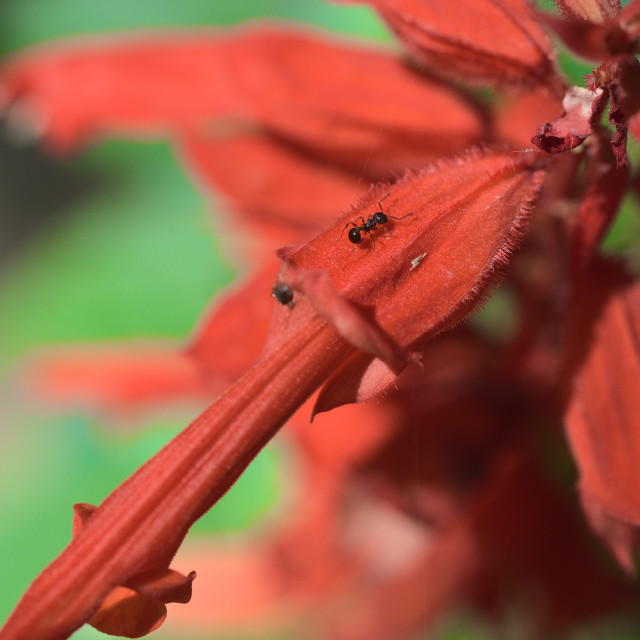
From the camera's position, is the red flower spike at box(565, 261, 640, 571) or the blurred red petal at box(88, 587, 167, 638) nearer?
the blurred red petal at box(88, 587, 167, 638)

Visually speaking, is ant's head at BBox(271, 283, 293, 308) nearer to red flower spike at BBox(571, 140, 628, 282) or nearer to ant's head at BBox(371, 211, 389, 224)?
ant's head at BBox(371, 211, 389, 224)

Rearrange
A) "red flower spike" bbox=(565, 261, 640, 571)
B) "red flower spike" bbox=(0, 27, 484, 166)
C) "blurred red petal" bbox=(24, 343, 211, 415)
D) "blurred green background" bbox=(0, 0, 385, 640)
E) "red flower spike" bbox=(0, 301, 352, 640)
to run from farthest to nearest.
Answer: "blurred green background" bbox=(0, 0, 385, 640)
"blurred red petal" bbox=(24, 343, 211, 415)
"red flower spike" bbox=(0, 27, 484, 166)
"red flower spike" bbox=(565, 261, 640, 571)
"red flower spike" bbox=(0, 301, 352, 640)

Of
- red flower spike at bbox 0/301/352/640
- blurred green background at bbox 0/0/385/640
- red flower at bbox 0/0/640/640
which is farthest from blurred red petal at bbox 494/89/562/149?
blurred green background at bbox 0/0/385/640

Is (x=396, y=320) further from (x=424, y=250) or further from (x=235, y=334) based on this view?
(x=235, y=334)

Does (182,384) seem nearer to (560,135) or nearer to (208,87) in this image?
(208,87)

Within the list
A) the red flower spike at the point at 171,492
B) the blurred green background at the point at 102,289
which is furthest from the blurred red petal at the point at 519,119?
the blurred green background at the point at 102,289

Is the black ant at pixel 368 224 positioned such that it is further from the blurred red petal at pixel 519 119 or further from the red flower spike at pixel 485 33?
the blurred red petal at pixel 519 119

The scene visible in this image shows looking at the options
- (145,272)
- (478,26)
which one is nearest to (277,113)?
(478,26)
